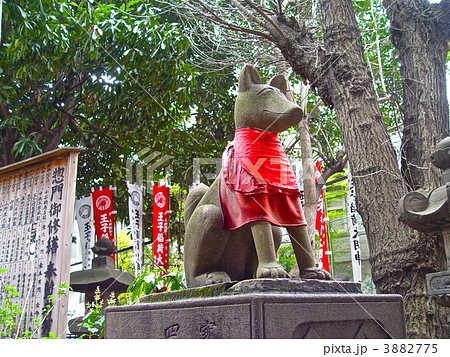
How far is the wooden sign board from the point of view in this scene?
13.5 feet

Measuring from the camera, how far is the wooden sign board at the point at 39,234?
4.13 metres

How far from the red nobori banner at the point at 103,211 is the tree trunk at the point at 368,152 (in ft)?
15.9

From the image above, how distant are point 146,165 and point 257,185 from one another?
5712mm

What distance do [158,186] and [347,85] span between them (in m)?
4.69

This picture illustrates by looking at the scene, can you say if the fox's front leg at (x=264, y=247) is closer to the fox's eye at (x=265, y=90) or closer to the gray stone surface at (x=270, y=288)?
the gray stone surface at (x=270, y=288)

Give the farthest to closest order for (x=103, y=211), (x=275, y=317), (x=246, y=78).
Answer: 1. (x=103, y=211)
2. (x=246, y=78)
3. (x=275, y=317)

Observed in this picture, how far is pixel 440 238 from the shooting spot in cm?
385

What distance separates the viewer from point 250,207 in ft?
8.54

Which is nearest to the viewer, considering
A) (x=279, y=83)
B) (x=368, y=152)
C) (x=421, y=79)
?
(x=279, y=83)

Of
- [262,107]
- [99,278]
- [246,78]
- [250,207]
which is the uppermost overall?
[246,78]

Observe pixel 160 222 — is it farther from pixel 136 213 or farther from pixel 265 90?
pixel 265 90

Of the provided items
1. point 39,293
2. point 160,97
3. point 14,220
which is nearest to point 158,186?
point 160,97

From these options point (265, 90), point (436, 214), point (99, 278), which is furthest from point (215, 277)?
point (99, 278)

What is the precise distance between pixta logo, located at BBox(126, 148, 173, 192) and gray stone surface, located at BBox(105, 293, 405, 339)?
506 centimetres
